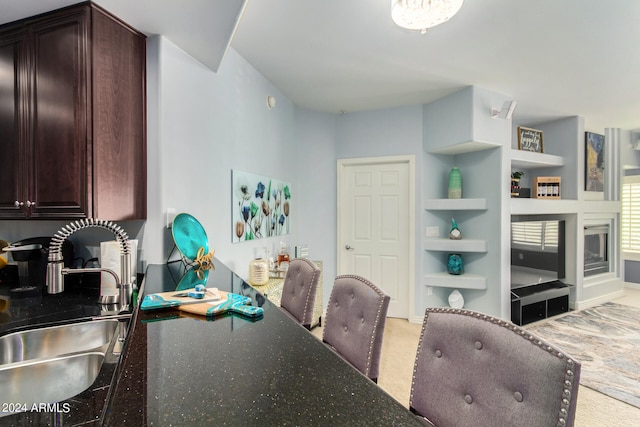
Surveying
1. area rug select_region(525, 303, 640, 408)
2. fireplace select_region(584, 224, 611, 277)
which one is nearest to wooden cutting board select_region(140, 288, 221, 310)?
area rug select_region(525, 303, 640, 408)

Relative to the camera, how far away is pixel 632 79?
3.14m

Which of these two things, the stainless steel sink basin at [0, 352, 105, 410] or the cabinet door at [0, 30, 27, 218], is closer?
the stainless steel sink basin at [0, 352, 105, 410]

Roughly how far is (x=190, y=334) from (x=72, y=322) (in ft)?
2.24

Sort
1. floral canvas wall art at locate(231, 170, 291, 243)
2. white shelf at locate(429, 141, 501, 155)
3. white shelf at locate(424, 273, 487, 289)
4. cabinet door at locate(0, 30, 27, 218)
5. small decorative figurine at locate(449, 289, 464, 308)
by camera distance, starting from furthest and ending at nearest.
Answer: small decorative figurine at locate(449, 289, 464, 308) < white shelf at locate(424, 273, 487, 289) < white shelf at locate(429, 141, 501, 155) < floral canvas wall art at locate(231, 170, 291, 243) < cabinet door at locate(0, 30, 27, 218)

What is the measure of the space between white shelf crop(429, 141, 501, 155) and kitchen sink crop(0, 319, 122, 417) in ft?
11.3

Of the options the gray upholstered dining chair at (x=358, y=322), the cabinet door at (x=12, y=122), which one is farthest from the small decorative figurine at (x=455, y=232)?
the cabinet door at (x=12, y=122)

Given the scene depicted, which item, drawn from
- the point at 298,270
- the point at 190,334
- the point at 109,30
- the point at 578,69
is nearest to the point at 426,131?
the point at 578,69

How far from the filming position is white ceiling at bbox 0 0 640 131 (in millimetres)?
1788

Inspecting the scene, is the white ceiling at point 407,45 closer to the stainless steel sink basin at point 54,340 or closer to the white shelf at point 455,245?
the stainless steel sink basin at point 54,340

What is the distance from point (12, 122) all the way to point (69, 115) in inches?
17.0

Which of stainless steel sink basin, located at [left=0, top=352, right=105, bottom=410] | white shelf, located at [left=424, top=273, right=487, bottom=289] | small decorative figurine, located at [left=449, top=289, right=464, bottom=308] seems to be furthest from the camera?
small decorative figurine, located at [left=449, top=289, right=464, bottom=308]

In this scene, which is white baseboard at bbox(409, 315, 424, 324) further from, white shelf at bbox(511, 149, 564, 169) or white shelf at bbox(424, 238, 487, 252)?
white shelf at bbox(511, 149, 564, 169)

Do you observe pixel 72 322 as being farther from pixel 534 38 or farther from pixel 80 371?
pixel 534 38

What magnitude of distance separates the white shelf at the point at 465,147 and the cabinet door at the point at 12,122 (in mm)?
3579
